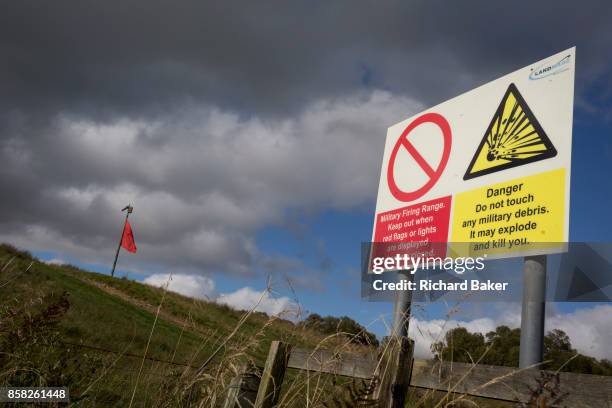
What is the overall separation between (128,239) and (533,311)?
30.7 m

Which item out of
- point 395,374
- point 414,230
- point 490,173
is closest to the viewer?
point 395,374

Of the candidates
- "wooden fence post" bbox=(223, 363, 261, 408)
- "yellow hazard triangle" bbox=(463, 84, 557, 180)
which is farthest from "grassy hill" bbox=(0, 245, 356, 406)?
"yellow hazard triangle" bbox=(463, 84, 557, 180)

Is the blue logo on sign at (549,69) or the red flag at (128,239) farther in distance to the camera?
the red flag at (128,239)

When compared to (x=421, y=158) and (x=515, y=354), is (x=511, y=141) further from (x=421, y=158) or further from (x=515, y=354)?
(x=515, y=354)

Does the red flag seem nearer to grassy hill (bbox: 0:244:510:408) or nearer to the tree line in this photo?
grassy hill (bbox: 0:244:510:408)

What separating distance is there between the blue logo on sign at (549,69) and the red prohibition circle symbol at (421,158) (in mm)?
1557

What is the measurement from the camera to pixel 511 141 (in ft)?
20.8

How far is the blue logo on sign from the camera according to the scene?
235 inches

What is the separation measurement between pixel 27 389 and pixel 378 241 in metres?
6.01

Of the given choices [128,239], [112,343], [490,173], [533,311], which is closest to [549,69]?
[490,173]

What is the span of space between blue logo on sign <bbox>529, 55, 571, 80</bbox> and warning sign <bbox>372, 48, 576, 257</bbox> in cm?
3

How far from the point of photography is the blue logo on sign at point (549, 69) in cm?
598

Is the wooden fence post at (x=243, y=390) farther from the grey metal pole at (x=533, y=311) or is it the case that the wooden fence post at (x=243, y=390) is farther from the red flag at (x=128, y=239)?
the red flag at (x=128, y=239)

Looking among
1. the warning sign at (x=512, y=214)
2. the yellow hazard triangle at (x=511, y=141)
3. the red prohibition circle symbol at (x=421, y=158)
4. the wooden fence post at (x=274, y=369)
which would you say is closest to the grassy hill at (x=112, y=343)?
the wooden fence post at (x=274, y=369)
